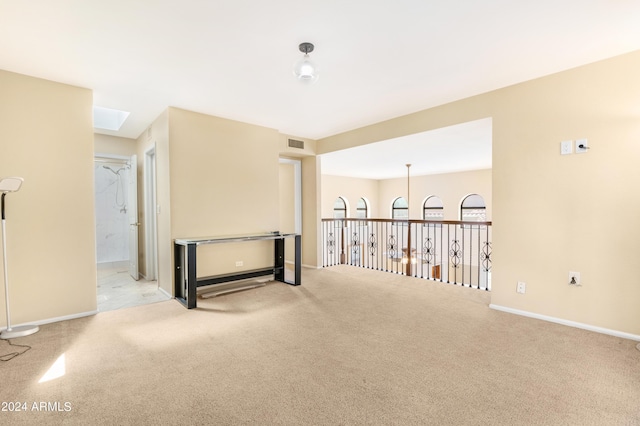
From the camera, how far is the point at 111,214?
5.65 meters

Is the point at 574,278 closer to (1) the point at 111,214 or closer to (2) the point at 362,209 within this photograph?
(1) the point at 111,214

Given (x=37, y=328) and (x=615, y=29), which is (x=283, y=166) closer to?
(x=37, y=328)

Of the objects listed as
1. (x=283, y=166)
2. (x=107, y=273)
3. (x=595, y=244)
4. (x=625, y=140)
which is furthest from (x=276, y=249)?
(x=625, y=140)

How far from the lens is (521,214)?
316cm

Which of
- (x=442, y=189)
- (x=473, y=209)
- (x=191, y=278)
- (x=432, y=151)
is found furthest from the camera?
(x=442, y=189)

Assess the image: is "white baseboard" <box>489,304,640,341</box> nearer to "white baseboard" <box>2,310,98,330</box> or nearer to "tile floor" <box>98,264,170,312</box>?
"tile floor" <box>98,264,170,312</box>

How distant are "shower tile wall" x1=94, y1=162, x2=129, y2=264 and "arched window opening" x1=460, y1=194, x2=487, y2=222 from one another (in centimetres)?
910

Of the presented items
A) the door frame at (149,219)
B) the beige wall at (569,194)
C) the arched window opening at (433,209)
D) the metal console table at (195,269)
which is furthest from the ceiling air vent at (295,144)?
the arched window opening at (433,209)

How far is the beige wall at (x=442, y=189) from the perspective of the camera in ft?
28.1

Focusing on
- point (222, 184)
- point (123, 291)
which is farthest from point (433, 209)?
point (123, 291)

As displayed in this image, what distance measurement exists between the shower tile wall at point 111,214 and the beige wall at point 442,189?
840 centimetres

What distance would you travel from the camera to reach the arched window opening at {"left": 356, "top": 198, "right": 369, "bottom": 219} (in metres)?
10.8

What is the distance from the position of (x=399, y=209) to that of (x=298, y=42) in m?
9.17

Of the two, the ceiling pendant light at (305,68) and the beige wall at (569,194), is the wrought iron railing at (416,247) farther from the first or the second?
the ceiling pendant light at (305,68)
